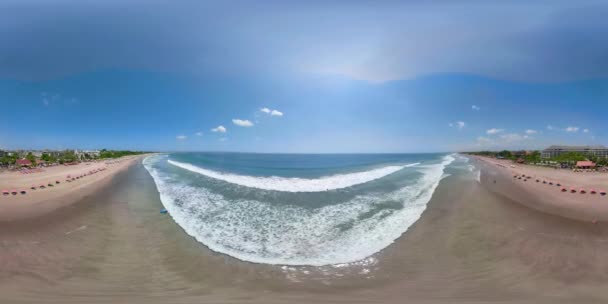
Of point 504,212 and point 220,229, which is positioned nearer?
point 220,229

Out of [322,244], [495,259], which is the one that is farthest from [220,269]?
[495,259]

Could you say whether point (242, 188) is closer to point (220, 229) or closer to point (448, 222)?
point (220, 229)

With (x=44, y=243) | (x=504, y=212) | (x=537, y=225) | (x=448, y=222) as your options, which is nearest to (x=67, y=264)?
(x=44, y=243)

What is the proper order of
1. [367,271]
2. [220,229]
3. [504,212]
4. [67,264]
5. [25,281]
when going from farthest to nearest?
[504,212], [220,229], [67,264], [367,271], [25,281]

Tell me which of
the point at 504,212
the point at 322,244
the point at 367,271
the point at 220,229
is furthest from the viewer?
the point at 504,212

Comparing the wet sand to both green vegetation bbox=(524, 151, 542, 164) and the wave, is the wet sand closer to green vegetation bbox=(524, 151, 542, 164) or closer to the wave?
the wave

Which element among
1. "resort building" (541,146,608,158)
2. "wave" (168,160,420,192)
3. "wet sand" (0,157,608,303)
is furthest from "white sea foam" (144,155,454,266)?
"resort building" (541,146,608,158)
